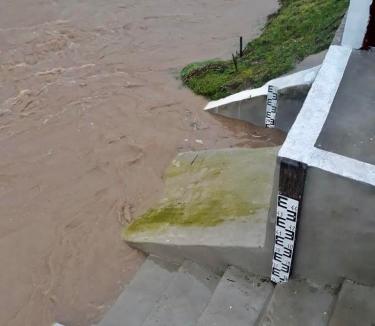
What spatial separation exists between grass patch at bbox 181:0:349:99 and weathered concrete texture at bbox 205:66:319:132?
0.62 metres

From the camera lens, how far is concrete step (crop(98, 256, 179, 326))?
4824 millimetres

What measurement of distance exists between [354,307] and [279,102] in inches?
139

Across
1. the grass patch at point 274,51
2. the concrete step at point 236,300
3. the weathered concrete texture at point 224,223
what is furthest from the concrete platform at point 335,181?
the grass patch at point 274,51

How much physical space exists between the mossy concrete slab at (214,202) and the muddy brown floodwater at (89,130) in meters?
0.32

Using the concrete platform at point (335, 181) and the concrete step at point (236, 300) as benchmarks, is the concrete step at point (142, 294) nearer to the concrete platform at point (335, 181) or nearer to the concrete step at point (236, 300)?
the concrete step at point (236, 300)

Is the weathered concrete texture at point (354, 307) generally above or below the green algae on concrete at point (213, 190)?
above

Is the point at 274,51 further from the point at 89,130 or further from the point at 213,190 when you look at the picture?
the point at 213,190

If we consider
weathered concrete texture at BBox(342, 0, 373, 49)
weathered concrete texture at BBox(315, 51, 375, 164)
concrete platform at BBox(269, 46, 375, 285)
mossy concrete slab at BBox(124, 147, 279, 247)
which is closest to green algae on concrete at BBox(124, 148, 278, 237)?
mossy concrete slab at BBox(124, 147, 279, 247)

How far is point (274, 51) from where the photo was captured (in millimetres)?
9008

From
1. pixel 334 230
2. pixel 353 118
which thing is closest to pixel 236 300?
pixel 334 230

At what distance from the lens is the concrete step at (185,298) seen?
15.3 ft

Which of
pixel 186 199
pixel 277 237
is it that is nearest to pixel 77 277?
pixel 186 199

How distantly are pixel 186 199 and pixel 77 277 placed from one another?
5.05ft

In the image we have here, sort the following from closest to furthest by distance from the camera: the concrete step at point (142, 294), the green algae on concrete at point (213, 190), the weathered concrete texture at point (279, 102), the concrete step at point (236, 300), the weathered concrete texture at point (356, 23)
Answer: the concrete step at point (236, 300), the concrete step at point (142, 294), the weathered concrete texture at point (356, 23), the green algae on concrete at point (213, 190), the weathered concrete texture at point (279, 102)
